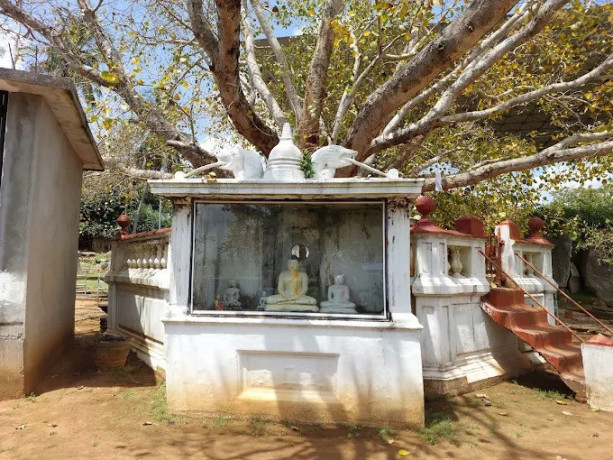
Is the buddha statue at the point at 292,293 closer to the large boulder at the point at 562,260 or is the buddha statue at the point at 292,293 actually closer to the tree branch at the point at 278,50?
the tree branch at the point at 278,50

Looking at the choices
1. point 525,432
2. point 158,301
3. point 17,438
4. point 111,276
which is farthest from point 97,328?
point 525,432

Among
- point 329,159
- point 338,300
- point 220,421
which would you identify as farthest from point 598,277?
point 220,421

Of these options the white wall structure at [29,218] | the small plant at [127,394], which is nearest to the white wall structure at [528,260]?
the small plant at [127,394]

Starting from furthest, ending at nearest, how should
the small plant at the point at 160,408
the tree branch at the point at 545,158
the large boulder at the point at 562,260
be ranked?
the large boulder at the point at 562,260 < the tree branch at the point at 545,158 < the small plant at the point at 160,408

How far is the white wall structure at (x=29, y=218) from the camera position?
207 inches

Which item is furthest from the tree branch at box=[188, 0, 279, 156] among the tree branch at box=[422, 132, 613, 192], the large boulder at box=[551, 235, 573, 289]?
the large boulder at box=[551, 235, 573, 289]

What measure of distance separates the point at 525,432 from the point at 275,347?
2.65m

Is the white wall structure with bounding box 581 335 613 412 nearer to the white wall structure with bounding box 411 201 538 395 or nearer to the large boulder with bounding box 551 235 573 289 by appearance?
the white wall structure with bounding box 411 201 538 395

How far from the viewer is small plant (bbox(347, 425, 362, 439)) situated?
4.58 metres

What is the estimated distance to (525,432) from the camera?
4762 mm

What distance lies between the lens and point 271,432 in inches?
183

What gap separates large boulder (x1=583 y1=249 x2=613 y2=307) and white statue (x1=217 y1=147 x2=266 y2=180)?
734 inches

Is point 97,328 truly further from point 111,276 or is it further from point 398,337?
point 398,337

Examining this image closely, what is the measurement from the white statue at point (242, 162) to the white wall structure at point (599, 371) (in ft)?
14.0
